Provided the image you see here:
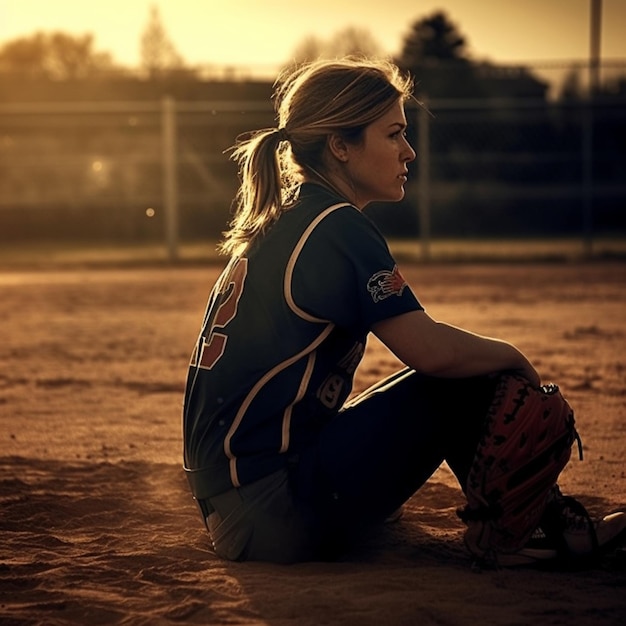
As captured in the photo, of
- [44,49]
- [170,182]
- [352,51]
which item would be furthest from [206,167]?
[44,49]

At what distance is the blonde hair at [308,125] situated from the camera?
3584mm

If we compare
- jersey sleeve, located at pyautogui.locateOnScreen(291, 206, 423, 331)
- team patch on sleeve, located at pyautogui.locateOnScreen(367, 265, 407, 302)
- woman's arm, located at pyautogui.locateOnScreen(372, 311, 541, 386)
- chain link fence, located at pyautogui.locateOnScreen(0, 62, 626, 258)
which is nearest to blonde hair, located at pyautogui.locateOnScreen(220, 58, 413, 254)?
jersey sleeve, located at pyautogui.locateOnScreen(291, 206, 423, 331)

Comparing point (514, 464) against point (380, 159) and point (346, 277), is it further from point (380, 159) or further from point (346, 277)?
point (380, 159)

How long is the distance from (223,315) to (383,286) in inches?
19.5

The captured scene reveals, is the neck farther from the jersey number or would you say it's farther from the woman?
the jersey number

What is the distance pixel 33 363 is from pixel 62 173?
12243mm

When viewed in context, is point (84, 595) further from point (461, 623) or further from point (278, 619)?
point (461, 623)

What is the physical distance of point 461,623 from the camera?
3.08 meters

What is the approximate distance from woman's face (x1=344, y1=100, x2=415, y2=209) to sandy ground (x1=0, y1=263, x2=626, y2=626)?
114 centimetres

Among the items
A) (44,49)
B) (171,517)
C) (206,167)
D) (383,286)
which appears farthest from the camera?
(44,49)

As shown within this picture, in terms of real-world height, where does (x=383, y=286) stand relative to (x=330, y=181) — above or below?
below

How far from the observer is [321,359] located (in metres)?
3.55

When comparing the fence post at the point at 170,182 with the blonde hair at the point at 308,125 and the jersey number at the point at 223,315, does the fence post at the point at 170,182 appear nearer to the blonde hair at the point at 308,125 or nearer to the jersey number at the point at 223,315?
the blonde hair at the point at 308,125

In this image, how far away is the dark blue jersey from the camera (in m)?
3.46
